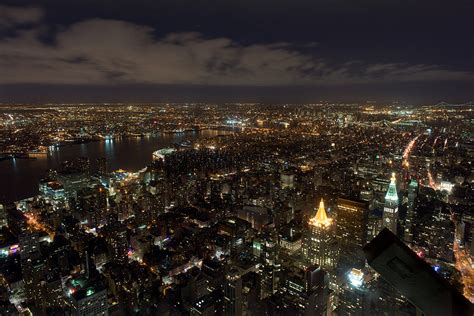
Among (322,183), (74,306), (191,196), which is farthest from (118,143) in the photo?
(74,306)

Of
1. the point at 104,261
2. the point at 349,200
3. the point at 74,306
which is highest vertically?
the point at 349,200

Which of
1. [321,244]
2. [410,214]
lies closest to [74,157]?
[321,244]

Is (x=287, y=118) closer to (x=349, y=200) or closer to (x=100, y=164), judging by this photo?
(x=100, y=164)

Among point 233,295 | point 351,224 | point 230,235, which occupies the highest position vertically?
point 351,224

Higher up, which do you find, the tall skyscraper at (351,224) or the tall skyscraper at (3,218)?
the tall skyscraper at (351,224)

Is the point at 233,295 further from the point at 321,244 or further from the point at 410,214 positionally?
the point at 410,214

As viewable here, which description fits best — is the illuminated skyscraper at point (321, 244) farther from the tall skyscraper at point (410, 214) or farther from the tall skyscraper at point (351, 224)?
the tall skyscraper at point (410, 214)

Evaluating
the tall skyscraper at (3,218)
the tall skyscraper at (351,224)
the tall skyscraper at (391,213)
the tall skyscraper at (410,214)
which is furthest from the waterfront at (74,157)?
the tall skyscraper at (410,214)
